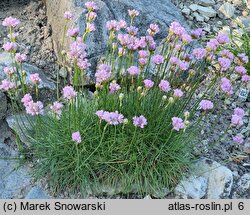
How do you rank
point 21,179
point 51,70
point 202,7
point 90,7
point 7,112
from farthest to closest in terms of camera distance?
1. point 202,7
2. point 51,70
3. point 7,112
4. point 21,179
5. point 90,7

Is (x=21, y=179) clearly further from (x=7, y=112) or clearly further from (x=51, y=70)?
Answer: (x=51, y=70)

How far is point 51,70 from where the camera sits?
4.56 meters

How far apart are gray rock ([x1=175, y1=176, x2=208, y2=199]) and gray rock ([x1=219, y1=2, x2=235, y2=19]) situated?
2.65 m

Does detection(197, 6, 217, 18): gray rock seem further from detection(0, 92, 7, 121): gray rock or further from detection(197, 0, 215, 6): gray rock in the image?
detection(0, 92, 7, 121): gray rock

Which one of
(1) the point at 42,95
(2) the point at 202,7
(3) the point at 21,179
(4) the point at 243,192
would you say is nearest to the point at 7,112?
(1) the point at 42,95

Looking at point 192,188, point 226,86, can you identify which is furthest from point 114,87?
point 192,188

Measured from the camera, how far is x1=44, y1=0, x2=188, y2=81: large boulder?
4.44 meters

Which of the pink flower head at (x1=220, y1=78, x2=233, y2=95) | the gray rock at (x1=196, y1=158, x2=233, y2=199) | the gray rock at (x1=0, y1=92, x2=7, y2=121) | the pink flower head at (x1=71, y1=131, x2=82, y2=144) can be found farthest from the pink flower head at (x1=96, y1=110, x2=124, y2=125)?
the gray rock at (x1=0, y1=92, x2=7, y2=121)

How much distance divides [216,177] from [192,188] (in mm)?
207

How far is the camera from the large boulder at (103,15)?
444cm

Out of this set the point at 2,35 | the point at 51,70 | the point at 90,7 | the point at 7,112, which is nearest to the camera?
the point at 90,7

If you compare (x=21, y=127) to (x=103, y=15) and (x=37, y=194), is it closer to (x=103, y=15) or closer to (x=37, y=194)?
(x=37, y=194)

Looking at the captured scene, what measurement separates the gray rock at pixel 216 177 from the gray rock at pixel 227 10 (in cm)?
249

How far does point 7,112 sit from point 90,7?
1.22 m
